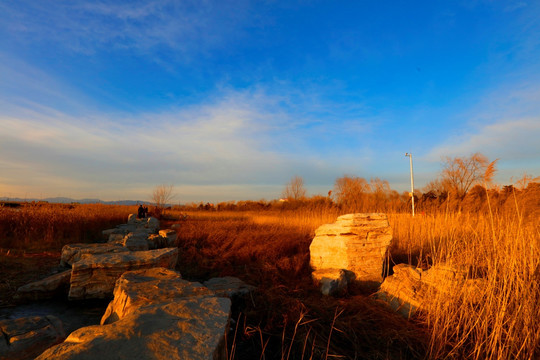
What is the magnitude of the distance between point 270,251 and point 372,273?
2.70m

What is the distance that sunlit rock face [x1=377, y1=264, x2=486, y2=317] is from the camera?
11.9 ft

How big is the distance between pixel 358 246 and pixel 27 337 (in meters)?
4.89

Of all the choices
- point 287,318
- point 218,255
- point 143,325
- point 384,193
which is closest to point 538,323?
point 287,318

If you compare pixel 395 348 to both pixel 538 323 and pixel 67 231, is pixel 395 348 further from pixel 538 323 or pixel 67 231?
pixel 67 231

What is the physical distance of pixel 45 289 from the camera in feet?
14.6

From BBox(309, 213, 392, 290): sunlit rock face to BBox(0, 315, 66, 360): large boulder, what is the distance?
3.97 meters

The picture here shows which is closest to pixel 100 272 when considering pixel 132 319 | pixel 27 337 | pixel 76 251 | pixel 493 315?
pixel 27 337

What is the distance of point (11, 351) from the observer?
2412 mm

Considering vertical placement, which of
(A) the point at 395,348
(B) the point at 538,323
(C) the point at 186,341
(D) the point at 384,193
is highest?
Result: (D) the point at 384,193

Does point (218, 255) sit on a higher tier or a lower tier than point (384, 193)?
lower

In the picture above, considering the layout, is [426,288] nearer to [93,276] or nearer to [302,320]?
[302,320]

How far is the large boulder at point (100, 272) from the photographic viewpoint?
4.30m

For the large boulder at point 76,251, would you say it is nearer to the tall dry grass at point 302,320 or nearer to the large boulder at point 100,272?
the large boulder at point 100,272

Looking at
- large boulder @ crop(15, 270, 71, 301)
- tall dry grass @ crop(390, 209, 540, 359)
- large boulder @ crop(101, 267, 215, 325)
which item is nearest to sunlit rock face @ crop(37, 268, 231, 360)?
large boulder @ crop(101, 267, 215, 325)
